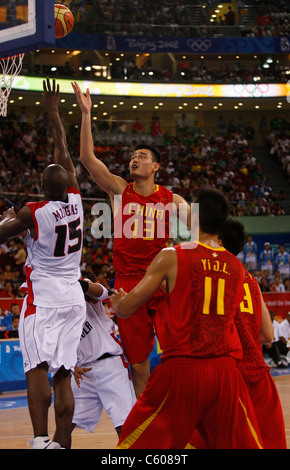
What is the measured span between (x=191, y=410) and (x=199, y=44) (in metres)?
28.0

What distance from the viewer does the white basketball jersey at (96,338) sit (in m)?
5.64

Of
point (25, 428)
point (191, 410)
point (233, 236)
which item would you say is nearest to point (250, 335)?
point (233, 236)

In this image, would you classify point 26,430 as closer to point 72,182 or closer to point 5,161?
point 72,182

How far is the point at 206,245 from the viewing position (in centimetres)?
402

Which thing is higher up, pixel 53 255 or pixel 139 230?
pixel 139 230

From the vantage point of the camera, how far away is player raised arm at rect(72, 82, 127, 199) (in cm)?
601

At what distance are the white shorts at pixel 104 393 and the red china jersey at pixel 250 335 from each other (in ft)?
4.25

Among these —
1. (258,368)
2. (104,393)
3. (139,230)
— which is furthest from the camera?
(139,230)

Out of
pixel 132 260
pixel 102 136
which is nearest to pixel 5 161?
pixel 102 136

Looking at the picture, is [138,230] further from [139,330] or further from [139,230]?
[139,330]

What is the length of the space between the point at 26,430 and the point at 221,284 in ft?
17.1

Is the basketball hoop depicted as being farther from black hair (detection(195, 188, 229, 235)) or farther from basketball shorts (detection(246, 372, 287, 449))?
basketball shorts (detection(246, 372, 287, 449))

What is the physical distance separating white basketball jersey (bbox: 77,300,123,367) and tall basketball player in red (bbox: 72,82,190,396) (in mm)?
136

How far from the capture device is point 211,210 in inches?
157
